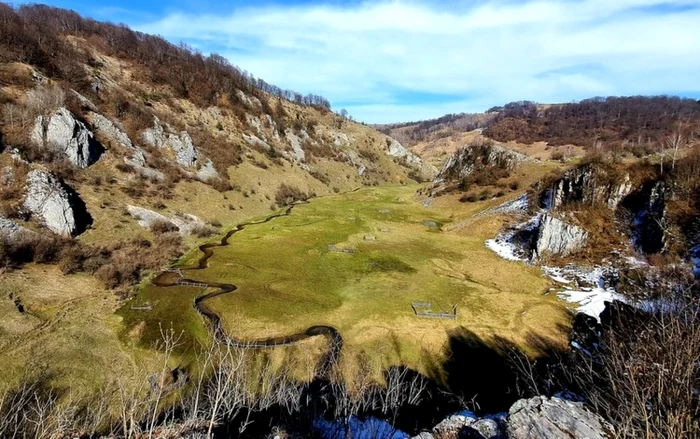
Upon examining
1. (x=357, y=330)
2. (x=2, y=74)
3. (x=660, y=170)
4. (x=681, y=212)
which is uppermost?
(x=2, y=74)

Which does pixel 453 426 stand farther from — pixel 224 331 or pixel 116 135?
pixel 116 135

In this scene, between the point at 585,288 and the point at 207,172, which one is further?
the point at 207,172

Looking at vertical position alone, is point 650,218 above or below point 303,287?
above

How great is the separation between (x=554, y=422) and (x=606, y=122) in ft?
566

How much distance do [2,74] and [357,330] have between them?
4978 cm

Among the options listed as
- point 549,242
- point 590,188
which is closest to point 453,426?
point 549,242

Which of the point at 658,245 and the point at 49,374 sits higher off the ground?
the point at 658,245

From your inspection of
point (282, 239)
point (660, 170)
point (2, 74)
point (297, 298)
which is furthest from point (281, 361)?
point (2, 74)

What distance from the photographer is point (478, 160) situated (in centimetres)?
6562

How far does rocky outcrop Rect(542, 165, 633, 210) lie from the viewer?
112ft

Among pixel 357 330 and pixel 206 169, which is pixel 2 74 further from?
pixel 357 330

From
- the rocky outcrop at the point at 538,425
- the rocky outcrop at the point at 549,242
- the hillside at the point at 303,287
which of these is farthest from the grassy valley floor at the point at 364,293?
the rocky outcrop at the point at 538,425

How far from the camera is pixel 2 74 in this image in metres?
41.1

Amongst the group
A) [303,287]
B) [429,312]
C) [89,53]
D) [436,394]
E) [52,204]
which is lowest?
[436,394]
